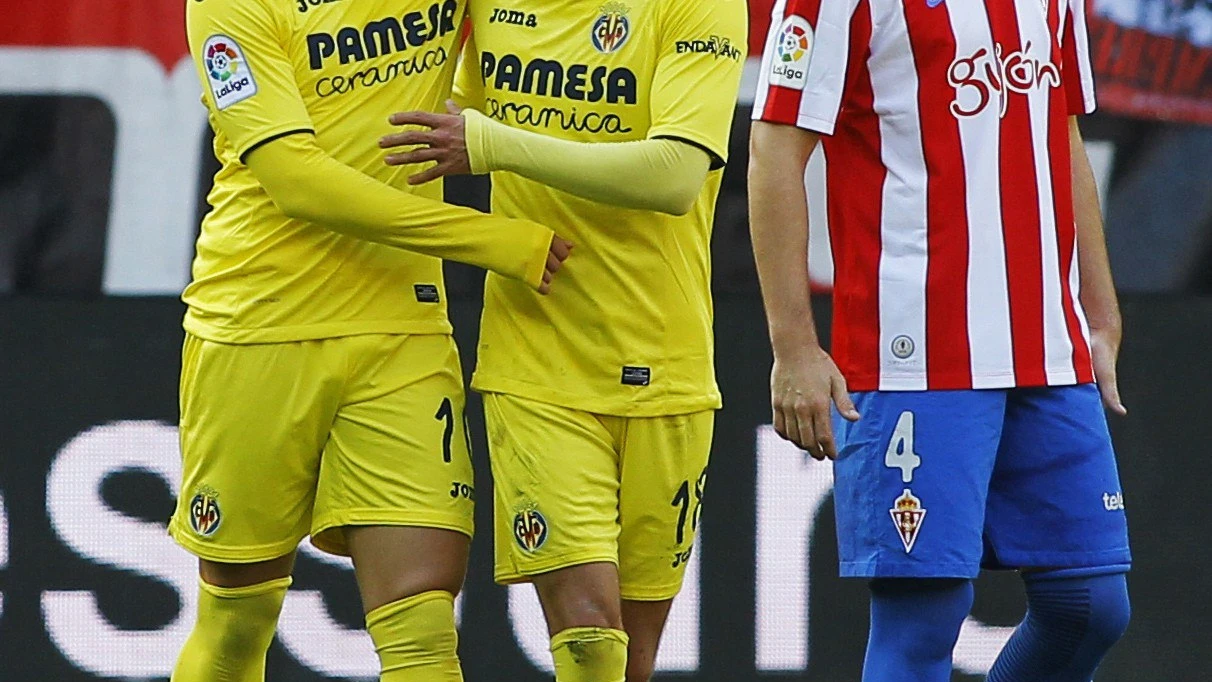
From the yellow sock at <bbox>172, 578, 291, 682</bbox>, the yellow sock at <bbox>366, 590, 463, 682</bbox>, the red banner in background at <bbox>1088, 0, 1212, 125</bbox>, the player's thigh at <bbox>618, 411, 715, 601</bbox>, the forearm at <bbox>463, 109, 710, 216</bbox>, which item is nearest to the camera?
the forearm at <bbox>463, 109, 710, 216</bbox>

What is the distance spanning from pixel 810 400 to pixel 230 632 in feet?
4.06

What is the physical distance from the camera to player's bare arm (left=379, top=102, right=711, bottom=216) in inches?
129

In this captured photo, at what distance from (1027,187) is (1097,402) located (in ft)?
1.28

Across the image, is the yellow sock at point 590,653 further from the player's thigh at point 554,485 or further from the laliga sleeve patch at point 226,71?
the laliga sleeve patch at point 226,71

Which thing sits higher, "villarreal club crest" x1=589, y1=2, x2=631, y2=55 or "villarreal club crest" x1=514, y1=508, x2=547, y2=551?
"villarreal club crest" x1=589, y1=2, x2=631, y2=55

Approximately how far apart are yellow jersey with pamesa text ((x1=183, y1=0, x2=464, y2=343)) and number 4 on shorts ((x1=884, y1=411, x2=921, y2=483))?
0.87 m

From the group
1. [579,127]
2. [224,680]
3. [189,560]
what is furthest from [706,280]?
[189,560]

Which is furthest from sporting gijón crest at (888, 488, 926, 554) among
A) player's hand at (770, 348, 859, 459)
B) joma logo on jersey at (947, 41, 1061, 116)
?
joma logo on jersey at (947, 41, 1061, 116)

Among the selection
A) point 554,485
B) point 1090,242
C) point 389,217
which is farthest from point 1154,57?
point 389,217

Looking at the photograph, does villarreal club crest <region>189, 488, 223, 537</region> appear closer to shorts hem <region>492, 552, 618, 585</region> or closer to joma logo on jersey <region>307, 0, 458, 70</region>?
shorts hem <region>492, 552, 618, 585</region>

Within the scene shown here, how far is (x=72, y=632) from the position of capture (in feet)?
15.2

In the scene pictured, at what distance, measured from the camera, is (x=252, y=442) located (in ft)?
11.5

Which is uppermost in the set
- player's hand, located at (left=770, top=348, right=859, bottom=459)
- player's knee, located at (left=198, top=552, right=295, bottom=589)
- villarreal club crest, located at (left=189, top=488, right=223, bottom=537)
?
player's hand, located at (left=770, top=348, right=859, bottom=459)

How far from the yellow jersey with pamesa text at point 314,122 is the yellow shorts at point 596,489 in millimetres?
274
